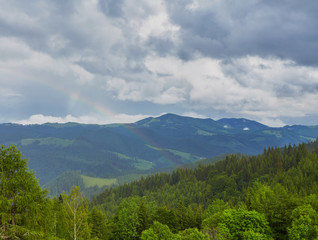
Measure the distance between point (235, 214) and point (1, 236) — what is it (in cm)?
5107

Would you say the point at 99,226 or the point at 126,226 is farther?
the point at 126,226

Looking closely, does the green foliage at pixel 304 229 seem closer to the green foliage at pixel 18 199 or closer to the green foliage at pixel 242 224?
the green foliage at pixel 242 224

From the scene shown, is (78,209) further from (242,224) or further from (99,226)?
(99,226)

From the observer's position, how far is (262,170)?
18775 centimetres

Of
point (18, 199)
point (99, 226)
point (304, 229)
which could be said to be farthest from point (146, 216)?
point (18, 199)

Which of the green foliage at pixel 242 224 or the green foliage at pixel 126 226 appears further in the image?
the green foliage at pixel 126 226

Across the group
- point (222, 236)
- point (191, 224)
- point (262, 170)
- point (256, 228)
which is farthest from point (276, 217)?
point (262, 170)

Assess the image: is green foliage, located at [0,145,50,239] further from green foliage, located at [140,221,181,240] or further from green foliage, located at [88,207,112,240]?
green foliage, located at [88,207,112,240]

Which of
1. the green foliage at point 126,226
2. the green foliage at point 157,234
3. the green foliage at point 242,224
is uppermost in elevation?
the green foliage at point 242,224

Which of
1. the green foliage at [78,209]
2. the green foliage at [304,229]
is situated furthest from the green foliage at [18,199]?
the green foliage at [304,229]

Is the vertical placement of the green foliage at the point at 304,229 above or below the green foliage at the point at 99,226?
above

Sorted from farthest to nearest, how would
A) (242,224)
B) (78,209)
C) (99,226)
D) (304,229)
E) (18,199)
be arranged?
(99,226), (242,224), (304,229), (78,209), (18,199)

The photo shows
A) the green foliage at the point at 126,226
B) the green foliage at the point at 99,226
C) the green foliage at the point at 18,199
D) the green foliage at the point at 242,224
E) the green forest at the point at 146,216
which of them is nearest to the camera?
the green foliage at the point at 18,199

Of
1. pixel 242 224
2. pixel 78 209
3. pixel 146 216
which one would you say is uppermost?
pixel 78 209
